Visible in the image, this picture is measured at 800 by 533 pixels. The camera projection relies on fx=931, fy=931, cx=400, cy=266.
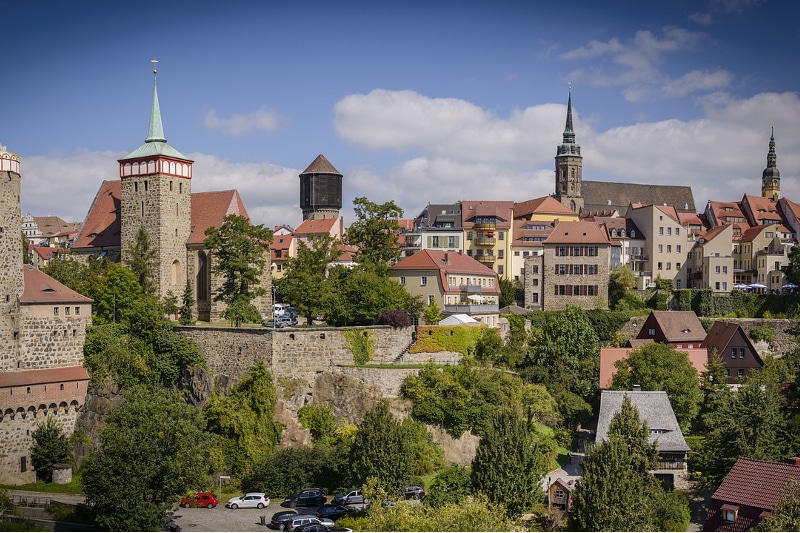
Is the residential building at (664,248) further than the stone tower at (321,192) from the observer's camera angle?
No

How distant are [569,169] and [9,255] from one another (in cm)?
7227

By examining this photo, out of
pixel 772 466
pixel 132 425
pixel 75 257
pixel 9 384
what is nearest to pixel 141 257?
pixel 75 257

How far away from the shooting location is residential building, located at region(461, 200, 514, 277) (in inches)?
3054

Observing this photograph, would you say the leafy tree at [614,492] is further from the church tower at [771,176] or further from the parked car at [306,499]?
the church tower at [771,176]

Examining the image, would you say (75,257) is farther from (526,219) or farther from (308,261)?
(526,219)

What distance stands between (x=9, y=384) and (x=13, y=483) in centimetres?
491

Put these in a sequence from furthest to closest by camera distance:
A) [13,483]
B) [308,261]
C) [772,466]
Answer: [308,261] < [13,483] < [772,466]

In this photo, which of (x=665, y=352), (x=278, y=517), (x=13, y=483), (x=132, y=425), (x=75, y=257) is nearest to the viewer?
(x=278, y=517)

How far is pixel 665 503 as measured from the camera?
1542 inches

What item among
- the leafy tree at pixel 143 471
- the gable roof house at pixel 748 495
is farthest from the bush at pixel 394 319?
the gable roof house at pixel 748 495

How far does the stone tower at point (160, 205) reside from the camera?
60062 millimetres

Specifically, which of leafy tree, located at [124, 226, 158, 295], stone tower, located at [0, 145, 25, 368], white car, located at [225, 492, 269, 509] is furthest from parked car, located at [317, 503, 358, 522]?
leafy tree, located at [124, 226, 158, 295]

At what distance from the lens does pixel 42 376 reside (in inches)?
1909

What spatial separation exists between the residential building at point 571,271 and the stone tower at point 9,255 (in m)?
35.9
